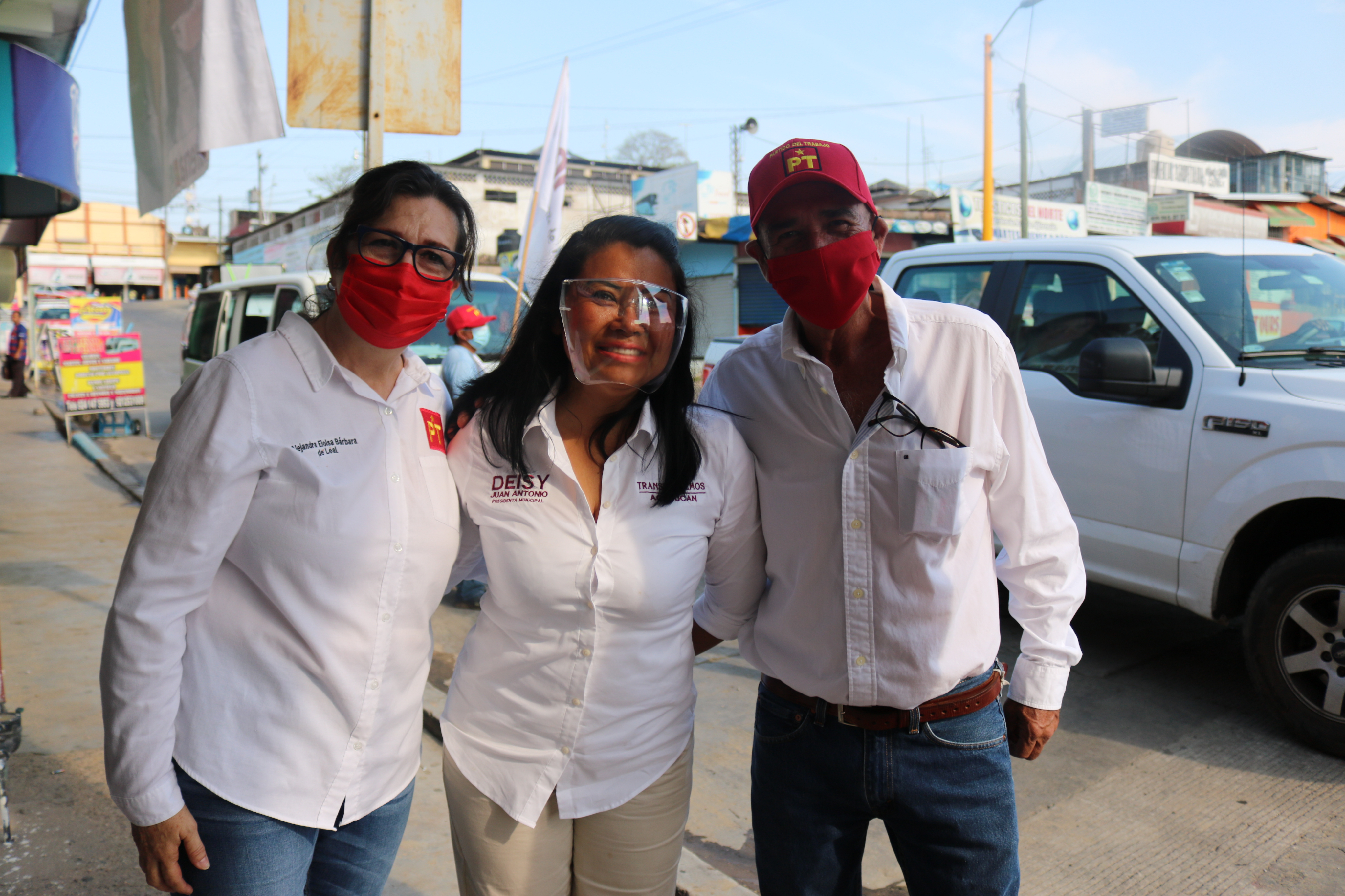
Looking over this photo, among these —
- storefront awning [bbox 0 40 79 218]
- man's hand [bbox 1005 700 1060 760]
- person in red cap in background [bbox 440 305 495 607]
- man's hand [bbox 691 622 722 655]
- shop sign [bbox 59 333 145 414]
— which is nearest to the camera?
man's hand [bbox 1005 700 1060 760]

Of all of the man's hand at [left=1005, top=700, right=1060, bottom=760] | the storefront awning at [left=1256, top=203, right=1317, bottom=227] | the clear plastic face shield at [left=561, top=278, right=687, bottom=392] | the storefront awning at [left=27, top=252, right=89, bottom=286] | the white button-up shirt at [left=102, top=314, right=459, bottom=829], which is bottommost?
the man's hand at [left=1005, top=700, right=1060, bottom=760]

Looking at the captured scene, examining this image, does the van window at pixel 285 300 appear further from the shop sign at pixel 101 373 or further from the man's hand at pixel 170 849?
the man's hand at pixel 170 849

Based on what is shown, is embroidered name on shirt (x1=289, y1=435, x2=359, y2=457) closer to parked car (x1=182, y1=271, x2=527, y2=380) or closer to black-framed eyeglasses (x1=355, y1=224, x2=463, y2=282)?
black-framed eyeglasses (x1=355, y1=224, x2=463, y2=282)

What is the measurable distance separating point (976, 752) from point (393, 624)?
3.74 feet

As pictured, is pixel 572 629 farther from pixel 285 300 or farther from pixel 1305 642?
pixel 285 300

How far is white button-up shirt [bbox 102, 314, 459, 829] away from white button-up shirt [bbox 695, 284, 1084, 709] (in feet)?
2.46

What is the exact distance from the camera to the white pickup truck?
3650 mm

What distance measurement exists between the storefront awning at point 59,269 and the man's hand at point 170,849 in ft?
169

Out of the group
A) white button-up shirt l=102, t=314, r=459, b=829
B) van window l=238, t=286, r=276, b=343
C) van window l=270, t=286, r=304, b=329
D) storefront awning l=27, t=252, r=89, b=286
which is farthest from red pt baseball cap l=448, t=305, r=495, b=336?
storefront awning l=27, t=252, r=89, b=286

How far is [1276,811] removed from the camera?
332cm

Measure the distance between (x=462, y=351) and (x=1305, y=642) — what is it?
520 cm

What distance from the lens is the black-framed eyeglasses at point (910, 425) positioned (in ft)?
5.90

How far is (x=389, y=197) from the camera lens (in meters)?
1.82

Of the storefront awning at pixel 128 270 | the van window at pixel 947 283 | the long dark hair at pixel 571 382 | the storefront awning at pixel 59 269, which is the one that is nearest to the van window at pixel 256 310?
the van window at pixel 947 283
